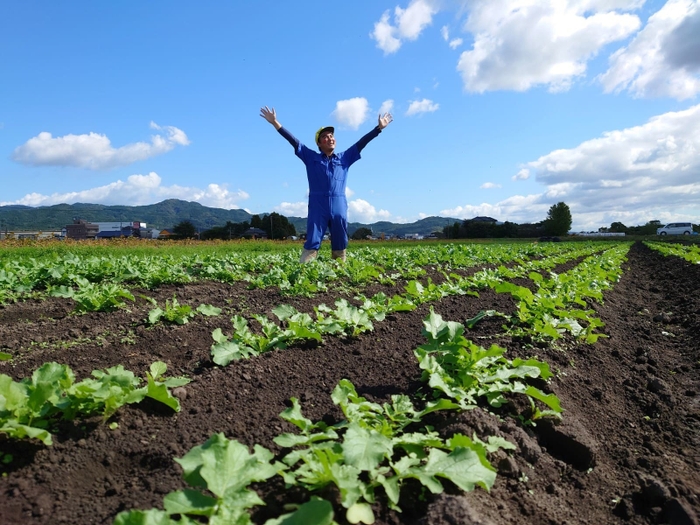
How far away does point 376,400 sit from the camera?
2.46 m

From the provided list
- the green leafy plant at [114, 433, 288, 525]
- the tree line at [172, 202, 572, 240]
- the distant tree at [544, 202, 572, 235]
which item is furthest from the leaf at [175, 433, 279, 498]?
the distant tree at [544, 202, 572, 235]

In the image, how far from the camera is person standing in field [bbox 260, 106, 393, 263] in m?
8.17

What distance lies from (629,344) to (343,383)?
379 centimetres

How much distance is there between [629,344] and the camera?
466 centimetres

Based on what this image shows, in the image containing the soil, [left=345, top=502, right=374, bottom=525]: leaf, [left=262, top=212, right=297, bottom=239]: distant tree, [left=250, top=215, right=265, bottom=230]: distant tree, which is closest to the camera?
[left=345, top=502, right=374, bottom=525]: leaf

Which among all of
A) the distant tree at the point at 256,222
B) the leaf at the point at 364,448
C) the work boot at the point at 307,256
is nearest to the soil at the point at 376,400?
the leaf at the point at 364,448

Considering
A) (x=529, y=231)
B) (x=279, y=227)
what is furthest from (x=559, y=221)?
(x=279, y=227)

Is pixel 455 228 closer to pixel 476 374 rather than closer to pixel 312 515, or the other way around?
pixel 476 374

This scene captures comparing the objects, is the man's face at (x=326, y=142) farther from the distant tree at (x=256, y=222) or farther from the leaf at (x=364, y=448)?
the distant tree at (x=256, y=222)

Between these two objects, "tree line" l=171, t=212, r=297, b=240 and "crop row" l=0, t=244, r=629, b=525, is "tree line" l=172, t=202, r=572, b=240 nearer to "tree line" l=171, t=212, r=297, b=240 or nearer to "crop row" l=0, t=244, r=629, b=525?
"tree line" l=171, t=212, r=297, b=240

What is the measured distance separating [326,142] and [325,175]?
0.58 meters

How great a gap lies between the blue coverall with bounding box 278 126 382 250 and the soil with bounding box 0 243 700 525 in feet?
12.7

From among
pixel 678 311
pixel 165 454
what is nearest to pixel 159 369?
pixel 165 454

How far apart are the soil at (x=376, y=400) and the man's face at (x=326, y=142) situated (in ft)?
14.5
